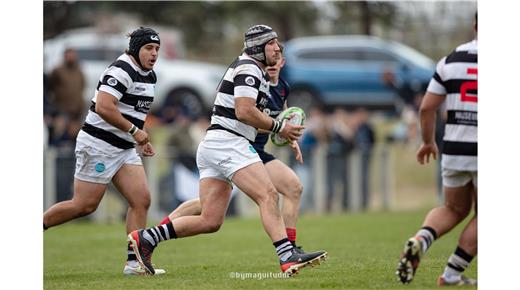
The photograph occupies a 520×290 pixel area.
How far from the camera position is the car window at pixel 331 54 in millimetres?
26406

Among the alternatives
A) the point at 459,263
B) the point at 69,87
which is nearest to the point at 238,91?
the point at 459,263

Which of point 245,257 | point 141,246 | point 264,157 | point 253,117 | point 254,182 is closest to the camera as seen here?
point 253,117

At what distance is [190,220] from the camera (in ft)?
31.4

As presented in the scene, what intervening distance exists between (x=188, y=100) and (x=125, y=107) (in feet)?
53.5

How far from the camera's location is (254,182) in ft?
30.4

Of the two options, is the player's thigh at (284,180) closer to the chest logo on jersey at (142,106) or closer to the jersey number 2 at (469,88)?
the chest logo on jersey at (142,106)

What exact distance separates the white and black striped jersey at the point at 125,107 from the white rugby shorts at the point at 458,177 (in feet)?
10.3

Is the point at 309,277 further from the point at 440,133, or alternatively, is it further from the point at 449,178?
the point at 440,133

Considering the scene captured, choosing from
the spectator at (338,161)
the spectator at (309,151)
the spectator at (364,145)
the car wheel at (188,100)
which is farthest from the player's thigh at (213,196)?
the car wheel at (188,100)

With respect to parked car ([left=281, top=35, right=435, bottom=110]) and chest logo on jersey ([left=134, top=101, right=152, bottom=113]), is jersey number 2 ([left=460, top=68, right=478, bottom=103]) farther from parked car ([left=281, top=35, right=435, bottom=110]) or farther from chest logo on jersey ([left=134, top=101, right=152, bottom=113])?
parked car ([left=281, top=35, right=435, bottom=110])

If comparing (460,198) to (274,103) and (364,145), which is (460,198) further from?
(364,145)

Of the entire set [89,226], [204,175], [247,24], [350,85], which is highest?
[247,24]
